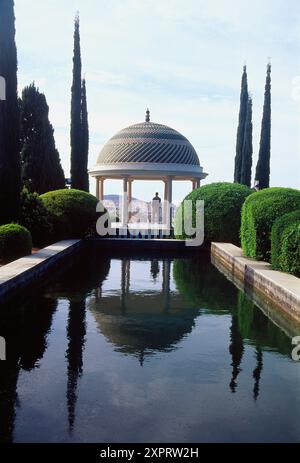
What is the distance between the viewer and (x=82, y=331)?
7410 millimetres

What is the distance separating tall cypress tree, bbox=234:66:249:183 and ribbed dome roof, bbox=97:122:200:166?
9.95ft

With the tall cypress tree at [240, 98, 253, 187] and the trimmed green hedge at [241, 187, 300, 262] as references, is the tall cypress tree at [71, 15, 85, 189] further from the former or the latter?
the trimmed green hedge at [241, 187, 300, 262]

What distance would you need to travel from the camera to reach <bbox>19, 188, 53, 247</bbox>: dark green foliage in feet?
57.4

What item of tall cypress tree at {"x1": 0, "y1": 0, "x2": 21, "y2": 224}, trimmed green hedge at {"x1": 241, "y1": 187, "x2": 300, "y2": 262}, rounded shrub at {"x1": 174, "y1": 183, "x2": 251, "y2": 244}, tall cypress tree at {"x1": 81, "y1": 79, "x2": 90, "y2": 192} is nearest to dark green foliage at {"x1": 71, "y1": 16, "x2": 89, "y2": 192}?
tall cypress tree at {"x1": 81, "y1": 79, "x2": 90, "y2": 192}

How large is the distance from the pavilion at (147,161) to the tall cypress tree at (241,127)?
2360mm

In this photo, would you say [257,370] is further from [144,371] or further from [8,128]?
[8,128]

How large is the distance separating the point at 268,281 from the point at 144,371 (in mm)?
5061

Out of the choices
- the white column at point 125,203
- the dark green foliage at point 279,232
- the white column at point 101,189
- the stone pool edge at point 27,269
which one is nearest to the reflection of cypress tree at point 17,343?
the stone pool edge at point 27,269

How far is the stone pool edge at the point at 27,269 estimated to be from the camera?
9309 millimetres

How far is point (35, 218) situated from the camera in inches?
698

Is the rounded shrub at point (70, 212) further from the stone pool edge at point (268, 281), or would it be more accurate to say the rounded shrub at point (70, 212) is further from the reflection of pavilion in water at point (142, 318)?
the reflection of pavilion in water at point (142, 318)

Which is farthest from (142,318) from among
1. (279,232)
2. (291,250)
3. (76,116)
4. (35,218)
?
(76,116)

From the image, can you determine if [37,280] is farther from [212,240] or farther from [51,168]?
[51,168]

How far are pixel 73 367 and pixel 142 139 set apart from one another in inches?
1148
